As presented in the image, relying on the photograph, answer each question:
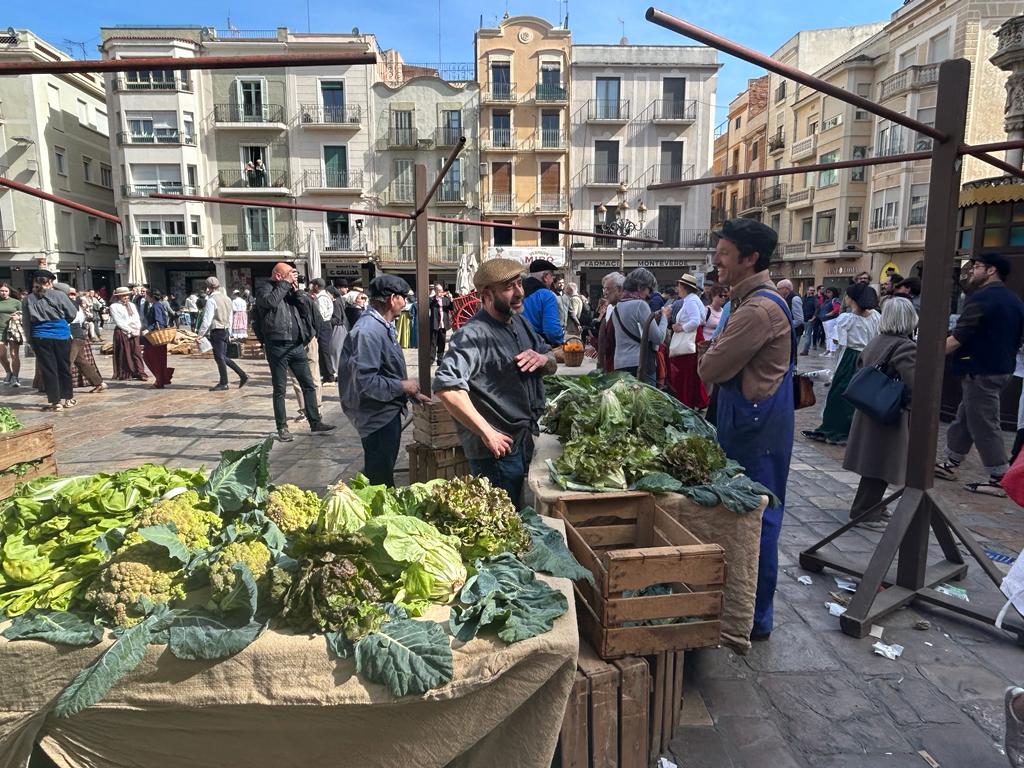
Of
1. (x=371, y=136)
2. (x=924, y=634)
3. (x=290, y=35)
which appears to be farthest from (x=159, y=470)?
(x=290, y=35)

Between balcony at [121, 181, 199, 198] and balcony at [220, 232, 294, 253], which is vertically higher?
balcony at [121, 181, 199, 198]

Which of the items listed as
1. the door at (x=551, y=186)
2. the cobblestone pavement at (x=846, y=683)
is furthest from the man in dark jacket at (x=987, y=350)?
the door at (x=551, y=186)

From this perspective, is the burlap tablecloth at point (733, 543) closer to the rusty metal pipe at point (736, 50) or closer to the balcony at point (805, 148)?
the rusty metal pipe at point (736, 50)

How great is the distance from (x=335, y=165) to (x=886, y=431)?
3574 centimetres

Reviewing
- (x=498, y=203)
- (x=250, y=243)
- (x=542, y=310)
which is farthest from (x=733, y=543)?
(x=250, y=243)

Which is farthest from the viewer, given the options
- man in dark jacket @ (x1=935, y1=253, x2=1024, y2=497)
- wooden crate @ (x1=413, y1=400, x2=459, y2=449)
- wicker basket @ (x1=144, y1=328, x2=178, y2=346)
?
wicker basket @ (x1=144, y1=328, x2=178, y2=346)

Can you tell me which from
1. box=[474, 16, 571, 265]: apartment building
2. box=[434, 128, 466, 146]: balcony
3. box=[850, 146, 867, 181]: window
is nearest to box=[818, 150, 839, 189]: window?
box=[850, 146, 867, 181]: window

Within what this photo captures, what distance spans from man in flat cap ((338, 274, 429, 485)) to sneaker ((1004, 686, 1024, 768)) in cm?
351

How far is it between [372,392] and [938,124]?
12.0 ft

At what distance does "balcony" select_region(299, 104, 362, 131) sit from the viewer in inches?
1350

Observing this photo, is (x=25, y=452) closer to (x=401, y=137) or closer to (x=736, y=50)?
(x=736, y=50)

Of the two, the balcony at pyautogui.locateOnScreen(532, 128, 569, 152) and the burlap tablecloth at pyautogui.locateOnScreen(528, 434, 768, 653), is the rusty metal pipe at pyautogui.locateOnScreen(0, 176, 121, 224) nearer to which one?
the burlap tablecloth at pyautogui.locateOnScreen(528, 434, 768, 653)

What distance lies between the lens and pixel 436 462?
4863 millimetres

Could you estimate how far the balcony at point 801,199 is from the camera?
3719 centimetres
